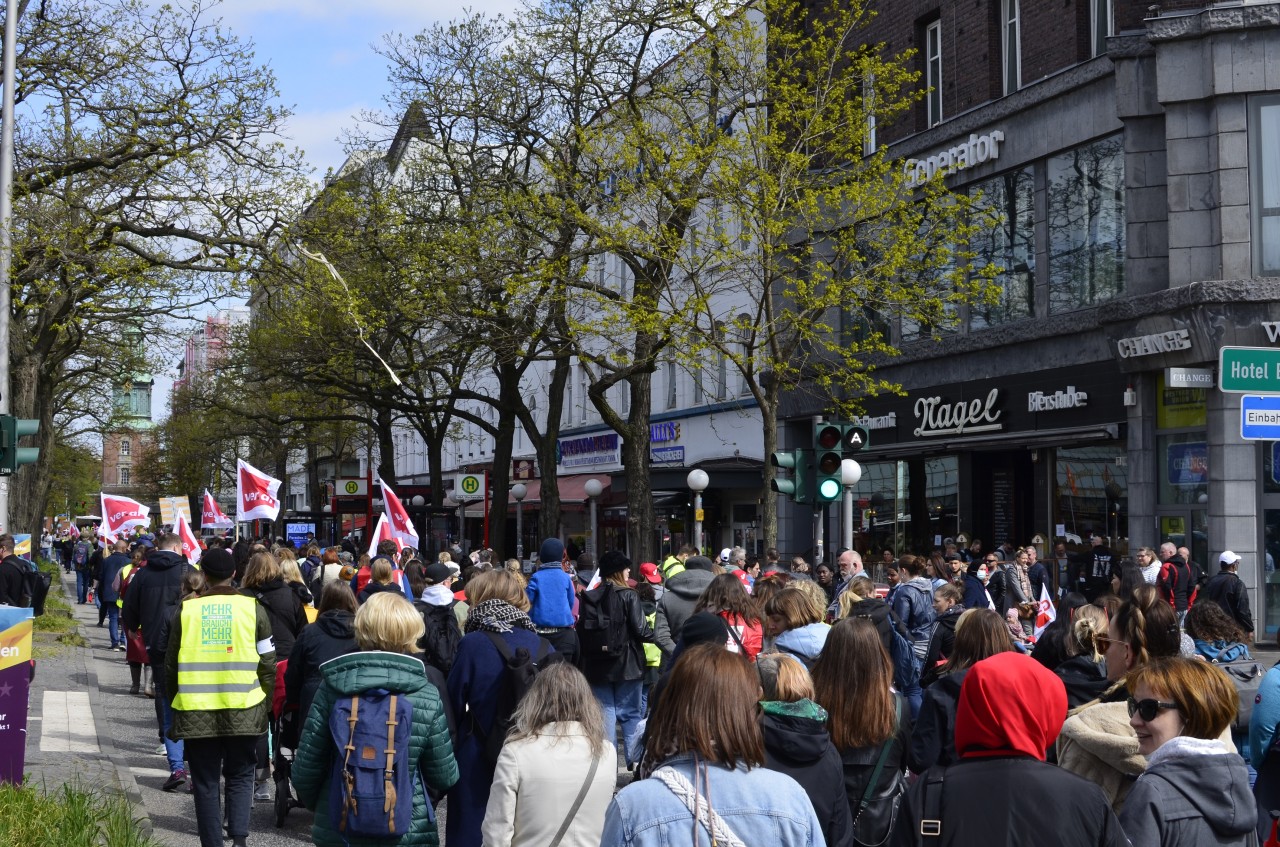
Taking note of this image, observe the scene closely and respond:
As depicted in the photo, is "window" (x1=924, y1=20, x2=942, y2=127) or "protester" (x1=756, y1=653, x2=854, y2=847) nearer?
"protester" (x1=756, y1=653, x2=854, y2=847)

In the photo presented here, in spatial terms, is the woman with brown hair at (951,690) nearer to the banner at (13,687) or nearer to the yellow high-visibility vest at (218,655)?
the yellow high-visibility vest at (218,655)

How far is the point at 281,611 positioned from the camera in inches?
426

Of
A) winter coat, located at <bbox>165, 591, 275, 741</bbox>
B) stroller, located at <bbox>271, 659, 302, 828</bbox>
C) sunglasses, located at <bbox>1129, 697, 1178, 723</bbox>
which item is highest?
sunglasses, located at <bbox>1129, 697, 1178, 723</bbox>

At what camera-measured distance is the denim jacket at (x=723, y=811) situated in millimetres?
3729

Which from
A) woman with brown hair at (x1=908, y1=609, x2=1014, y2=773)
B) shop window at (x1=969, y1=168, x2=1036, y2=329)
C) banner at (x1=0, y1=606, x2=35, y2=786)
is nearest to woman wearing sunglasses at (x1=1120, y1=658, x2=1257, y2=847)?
woman with brown hair at (x1=908, y1=609, x2=1014, y2=773)

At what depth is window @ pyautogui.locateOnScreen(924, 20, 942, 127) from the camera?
2950 cm

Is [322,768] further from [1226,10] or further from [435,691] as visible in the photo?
[1226,10]

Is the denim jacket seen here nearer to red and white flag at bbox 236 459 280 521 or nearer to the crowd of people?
the crowd of people

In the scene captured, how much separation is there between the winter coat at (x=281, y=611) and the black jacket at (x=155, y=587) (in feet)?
12.0

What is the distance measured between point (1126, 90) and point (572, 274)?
943cm

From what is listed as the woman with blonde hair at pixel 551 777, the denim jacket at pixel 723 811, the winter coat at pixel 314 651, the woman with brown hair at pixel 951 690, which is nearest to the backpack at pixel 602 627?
the winter coat at pixel 314 651

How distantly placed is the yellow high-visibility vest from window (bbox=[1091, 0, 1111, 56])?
2005 cm

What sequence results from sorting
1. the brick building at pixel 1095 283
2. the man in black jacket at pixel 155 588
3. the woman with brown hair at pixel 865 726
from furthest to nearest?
the brick building at pixel 1095 283
the man in black jacket at pixel 155 588
the woman with brown hair at pixel 865 726

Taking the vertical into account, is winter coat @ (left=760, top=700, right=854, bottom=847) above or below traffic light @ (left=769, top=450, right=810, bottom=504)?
below
